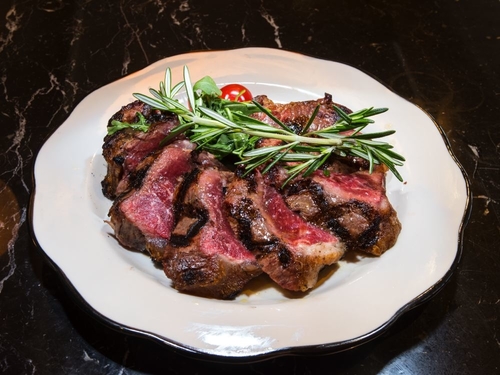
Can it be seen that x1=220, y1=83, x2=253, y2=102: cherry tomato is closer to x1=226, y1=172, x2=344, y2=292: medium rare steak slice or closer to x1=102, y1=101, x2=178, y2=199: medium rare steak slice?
x1=102, y1=101, x2=178, y2=199: medium rare steak slice

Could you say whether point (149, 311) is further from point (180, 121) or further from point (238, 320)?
point (180, 121)

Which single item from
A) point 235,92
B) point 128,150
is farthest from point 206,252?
point 235,92

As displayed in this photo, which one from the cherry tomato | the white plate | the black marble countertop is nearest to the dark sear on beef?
the white plate

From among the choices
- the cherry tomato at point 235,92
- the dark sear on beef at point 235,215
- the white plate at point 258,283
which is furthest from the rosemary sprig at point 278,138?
the cherry tomato at point 235,92

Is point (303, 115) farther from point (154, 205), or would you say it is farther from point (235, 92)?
point (154, 205)

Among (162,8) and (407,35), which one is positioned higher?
(162,8)

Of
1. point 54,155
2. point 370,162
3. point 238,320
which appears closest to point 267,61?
point 370,162
